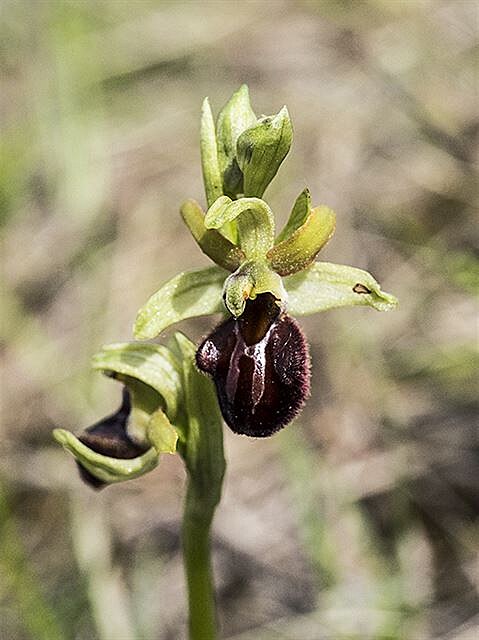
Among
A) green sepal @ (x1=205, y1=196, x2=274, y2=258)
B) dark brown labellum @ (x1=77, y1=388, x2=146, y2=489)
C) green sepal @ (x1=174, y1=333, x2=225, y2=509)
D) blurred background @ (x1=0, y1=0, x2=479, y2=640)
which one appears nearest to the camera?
green sepal @ (x1=205, y1=196, x2=274, y2=258)

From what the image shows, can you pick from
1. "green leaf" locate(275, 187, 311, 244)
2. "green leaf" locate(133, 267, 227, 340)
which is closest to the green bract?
"green leaf" locate(133, 267, 227, 340)

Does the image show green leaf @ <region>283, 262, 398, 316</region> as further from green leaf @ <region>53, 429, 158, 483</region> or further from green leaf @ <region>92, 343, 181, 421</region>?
green leaf @ <region>53, 429, 158, 483</region>

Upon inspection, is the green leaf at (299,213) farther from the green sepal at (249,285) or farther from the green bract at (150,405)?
the green bract at (150,405)

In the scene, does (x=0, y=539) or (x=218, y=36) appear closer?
(x=0, y=539)

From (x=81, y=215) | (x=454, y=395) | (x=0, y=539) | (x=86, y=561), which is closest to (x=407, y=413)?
(x=454, y=395)

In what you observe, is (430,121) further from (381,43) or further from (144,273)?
(144,273)

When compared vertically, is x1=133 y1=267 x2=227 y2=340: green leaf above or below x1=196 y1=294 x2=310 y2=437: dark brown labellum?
above

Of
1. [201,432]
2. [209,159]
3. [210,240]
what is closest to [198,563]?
[201,432]
